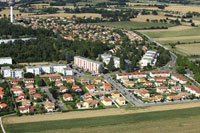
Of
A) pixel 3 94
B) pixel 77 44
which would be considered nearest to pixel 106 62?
pixel 77 44

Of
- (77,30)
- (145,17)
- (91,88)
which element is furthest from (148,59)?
(145,17)

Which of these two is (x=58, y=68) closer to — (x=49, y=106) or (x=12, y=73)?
(x=12, y=73)

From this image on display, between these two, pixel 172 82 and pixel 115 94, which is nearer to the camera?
pixel 115 94

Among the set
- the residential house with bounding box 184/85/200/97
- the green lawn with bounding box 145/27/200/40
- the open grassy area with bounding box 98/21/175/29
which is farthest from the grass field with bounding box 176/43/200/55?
the open grassy area with bounding box 98/21/175/29

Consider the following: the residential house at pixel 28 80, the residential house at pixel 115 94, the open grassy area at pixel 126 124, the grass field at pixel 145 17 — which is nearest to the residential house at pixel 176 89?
the residential house at pixel 115 94

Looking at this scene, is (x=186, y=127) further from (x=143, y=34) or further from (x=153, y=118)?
(x=143, y=34)

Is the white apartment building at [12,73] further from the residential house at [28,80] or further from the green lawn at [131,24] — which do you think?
the green lawn at [131,24]
